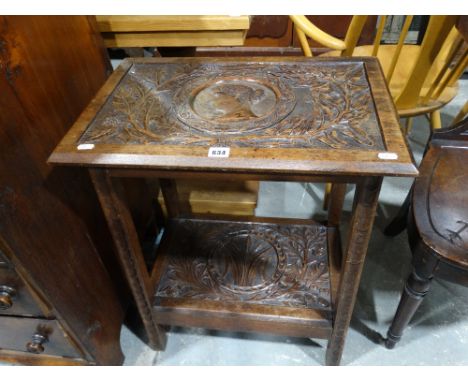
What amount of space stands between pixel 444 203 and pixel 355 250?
0.98ft

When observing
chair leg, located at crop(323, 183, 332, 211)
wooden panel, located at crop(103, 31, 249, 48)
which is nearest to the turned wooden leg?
chair leg, located at crop(323, 183, 332, 211)

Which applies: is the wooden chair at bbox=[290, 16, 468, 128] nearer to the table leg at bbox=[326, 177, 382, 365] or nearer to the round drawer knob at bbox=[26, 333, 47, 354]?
the table leg at bbox=[326, 177, 382, 365]

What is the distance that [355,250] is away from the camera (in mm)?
687

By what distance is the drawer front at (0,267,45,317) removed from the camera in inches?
26.7

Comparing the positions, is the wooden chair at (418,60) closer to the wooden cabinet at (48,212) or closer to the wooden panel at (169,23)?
the wooden panel at (169,23)

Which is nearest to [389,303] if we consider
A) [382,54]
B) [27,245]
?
[382,54]

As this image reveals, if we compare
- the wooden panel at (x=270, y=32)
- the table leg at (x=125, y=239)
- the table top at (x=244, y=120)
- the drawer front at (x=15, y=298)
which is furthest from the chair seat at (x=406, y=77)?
the drawer front at (x=15, y=298)

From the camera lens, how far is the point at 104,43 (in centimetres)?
95

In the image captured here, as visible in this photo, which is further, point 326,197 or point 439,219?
point 326,197

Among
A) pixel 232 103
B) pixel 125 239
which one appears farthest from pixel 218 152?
pixel 125 239

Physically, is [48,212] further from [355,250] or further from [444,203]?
[444,203]

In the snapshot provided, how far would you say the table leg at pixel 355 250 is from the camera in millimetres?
595

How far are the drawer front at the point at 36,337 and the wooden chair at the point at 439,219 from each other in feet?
2.70
